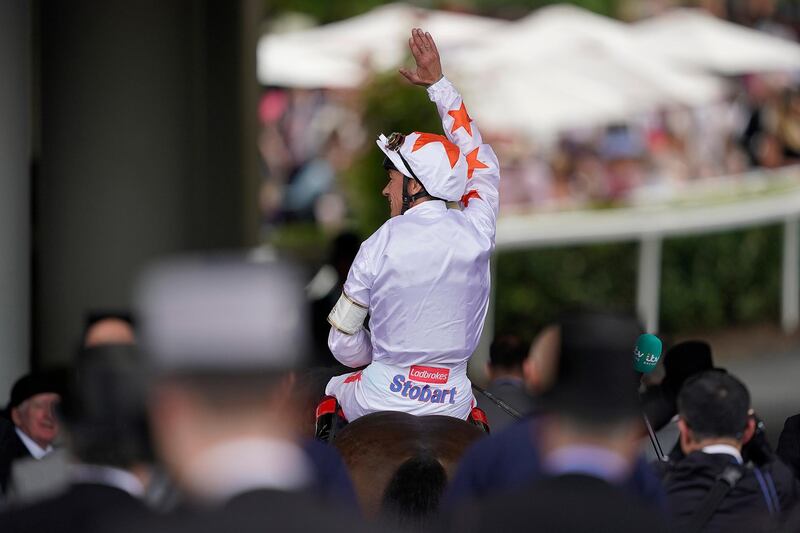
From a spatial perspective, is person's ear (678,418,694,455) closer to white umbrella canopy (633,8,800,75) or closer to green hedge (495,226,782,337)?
green hedge (495,226,782,337)

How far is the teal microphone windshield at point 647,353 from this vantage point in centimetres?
525

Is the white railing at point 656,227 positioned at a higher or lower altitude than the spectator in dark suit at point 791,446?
lower

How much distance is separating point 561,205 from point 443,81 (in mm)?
9196

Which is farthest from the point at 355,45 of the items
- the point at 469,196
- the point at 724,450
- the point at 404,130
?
the point at 724,450

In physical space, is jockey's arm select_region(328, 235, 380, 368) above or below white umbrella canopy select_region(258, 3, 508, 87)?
below

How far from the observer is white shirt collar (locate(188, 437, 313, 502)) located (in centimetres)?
263

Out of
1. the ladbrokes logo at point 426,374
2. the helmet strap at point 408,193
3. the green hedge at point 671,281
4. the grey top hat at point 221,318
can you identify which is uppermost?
the grey top hat at point 221,318

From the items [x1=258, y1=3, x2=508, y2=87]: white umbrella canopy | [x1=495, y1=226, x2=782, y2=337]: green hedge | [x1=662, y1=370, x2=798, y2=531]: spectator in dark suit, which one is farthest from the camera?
[x1=258, y1=3, x2=508, y2=87]: white umbrella canopy

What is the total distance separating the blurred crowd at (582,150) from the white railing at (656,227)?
4.16ft

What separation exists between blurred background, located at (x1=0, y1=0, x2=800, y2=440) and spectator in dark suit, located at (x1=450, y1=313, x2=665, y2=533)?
3.27 meters

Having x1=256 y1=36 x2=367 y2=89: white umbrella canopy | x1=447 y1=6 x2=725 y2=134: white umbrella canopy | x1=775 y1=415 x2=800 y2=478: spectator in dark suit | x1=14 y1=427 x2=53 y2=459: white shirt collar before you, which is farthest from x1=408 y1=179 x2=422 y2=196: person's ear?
x1=256 y1=36 x2=367 y2=89: white umbrella canopy

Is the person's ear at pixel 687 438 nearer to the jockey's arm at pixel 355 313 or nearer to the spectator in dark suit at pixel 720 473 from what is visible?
the spectator in dark suit at pixel 720 473

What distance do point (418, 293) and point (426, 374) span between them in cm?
29

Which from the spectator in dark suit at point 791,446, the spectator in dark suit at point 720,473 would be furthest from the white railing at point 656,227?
the spectator in dark suit at point 720,473
